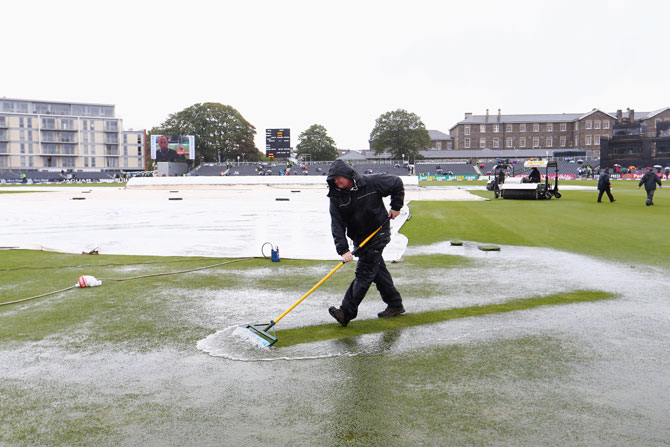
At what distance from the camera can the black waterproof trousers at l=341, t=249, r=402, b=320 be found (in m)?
6.15

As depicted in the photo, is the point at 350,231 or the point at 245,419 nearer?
the point at 245,419

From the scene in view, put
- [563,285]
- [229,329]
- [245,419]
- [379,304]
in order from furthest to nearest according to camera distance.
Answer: [563,285], [379,304], [229,329], [245,419]

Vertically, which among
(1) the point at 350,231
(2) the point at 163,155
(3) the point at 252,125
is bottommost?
(1) the point at 350,231

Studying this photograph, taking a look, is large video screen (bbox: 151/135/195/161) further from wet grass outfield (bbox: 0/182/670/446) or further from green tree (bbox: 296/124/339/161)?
wet grass outfield (bbox: 0/182/670/446)

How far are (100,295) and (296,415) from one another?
16.6 feet

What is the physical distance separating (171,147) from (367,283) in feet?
279

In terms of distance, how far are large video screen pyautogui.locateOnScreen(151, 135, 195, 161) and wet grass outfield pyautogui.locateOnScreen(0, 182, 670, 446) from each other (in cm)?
7891

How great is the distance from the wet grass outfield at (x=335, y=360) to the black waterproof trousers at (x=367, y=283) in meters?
0.26

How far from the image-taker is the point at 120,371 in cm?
479

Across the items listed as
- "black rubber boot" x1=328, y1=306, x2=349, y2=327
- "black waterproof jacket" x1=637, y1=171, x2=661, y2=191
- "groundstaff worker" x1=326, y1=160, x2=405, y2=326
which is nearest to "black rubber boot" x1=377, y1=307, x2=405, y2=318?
"groundstaff worker" x1=326, y1=160, x2=405, y2=326

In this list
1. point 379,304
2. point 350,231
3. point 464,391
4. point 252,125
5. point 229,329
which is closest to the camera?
Result: point 464,391

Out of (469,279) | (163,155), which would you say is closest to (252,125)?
(163,155)

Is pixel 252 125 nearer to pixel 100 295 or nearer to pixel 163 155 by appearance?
pixel 163 155

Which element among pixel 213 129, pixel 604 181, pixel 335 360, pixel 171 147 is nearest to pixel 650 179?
pixel 604 181
